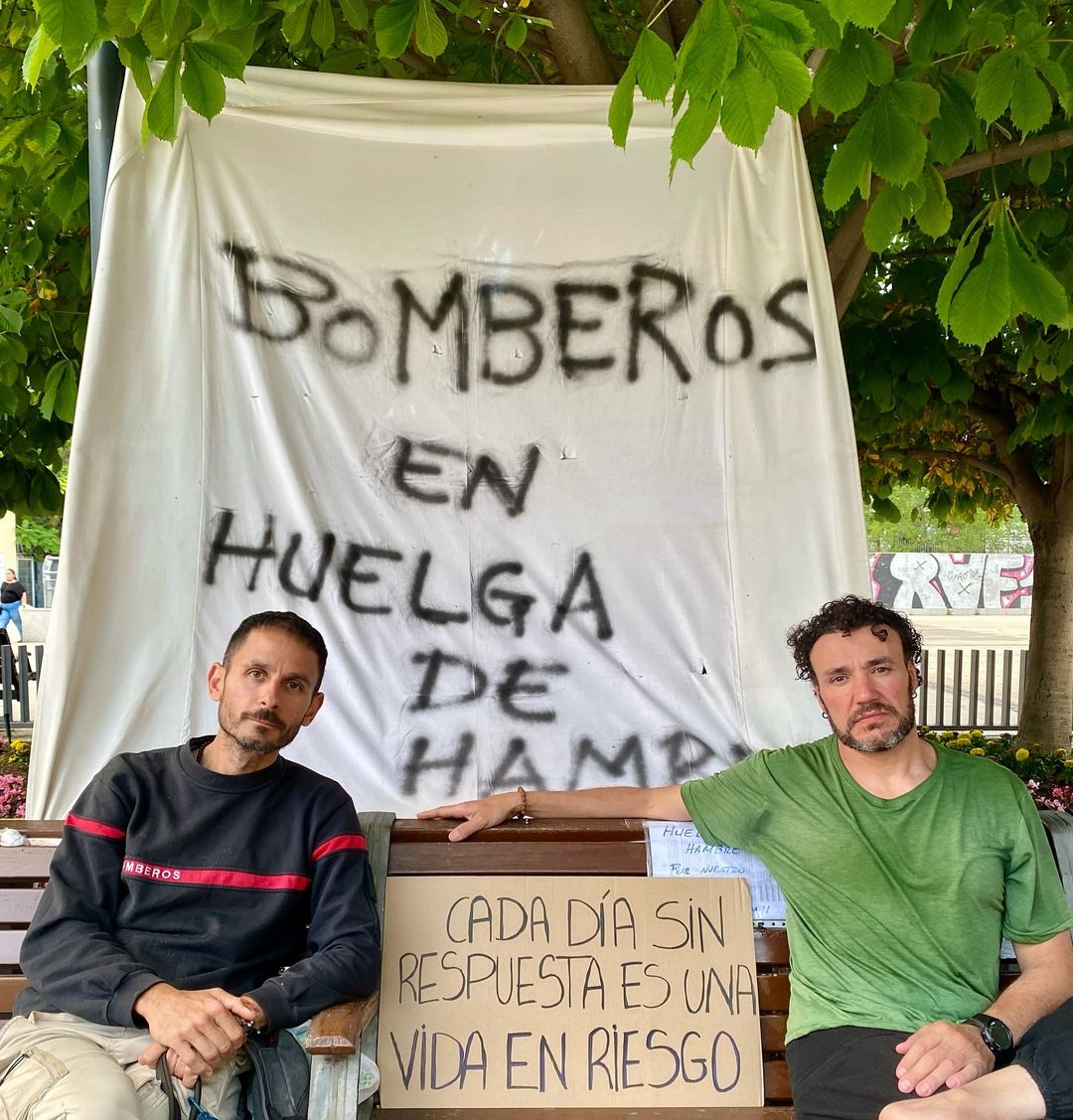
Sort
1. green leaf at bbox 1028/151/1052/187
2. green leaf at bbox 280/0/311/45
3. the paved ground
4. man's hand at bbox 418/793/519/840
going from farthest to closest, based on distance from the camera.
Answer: the paved ground < green leaf at bbox 1028/151/1052/187 < green leaf at bbox 280/0/311/45 < man's hand at bbox 418/793/519/840

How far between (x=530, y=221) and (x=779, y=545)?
1.29 metres

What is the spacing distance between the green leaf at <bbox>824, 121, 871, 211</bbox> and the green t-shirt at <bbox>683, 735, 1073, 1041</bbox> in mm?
1318

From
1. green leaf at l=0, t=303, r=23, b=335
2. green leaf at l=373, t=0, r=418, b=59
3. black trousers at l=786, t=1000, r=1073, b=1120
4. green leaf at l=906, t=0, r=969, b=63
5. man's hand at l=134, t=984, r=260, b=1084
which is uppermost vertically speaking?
green leaf at l=373, t=0, r=418, b=59

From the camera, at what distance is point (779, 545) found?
11.7 feet

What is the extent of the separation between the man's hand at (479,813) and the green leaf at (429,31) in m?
1.97

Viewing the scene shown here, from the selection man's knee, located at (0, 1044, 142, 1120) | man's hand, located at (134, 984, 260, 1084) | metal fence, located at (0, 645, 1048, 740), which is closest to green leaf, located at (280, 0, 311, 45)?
man's hand, located at (134, 984, 260, 1084)

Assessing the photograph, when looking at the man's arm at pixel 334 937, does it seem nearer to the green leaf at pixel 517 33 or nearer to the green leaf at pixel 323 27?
the green leaf at pixel 323 27

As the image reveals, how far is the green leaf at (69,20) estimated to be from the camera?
2.10 meters

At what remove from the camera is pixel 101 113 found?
3443 mm

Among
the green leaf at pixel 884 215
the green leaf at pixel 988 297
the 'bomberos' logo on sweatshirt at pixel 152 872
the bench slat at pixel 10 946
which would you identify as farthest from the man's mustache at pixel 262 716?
the green leaf at pixel 884 215

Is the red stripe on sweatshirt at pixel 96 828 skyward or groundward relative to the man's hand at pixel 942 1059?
skyward

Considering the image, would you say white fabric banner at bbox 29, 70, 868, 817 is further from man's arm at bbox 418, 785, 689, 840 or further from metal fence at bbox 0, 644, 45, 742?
metal fence at bbox 0, 644, 45, 742

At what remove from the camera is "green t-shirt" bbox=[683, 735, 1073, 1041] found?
248 cm

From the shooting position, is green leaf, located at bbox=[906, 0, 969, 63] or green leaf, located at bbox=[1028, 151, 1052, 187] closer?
green leaf, located at bbox=[906, 0, 969, 63]
